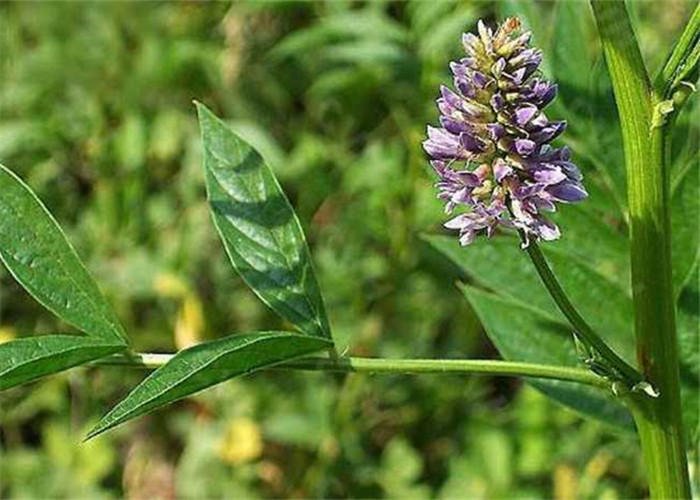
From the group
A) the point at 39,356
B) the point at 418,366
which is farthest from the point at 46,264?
the point at 418,366

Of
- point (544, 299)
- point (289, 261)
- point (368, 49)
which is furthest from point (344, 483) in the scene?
point (289, 261)

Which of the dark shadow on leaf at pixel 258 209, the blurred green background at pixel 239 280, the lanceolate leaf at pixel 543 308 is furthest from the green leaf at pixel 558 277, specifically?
the blurred green background at pixel 239 280

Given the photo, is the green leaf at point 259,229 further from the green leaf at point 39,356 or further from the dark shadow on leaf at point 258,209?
the green leaf at point 39,356

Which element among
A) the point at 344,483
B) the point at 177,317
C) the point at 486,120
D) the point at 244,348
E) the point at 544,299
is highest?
the point at 486,120

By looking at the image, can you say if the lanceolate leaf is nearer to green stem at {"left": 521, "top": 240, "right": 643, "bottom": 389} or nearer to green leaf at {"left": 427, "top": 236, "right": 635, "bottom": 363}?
green leaf at {"left": 427, "top": 236, "right": 635, "bottom": 363}

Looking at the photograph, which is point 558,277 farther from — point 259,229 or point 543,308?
point 259,229

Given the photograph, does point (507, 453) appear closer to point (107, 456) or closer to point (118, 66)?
point (107, 456)
